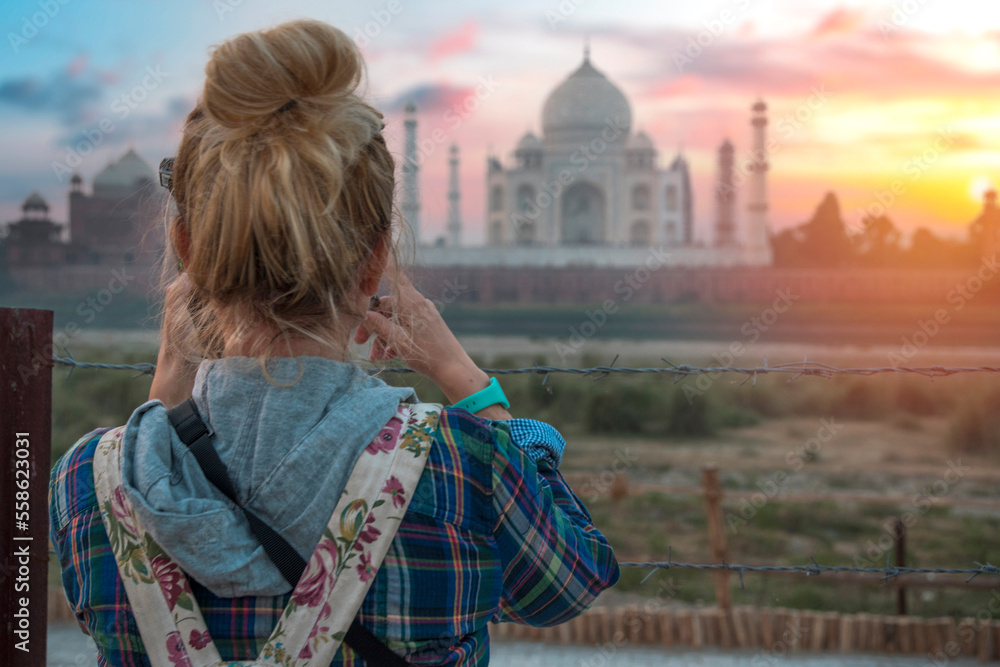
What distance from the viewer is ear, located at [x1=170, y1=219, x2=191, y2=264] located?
70 cm

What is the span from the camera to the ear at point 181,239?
2.29 feet

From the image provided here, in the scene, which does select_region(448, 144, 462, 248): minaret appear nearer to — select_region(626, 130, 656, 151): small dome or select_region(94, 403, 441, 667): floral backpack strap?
select_region(626, 130, 656, 151): small dome

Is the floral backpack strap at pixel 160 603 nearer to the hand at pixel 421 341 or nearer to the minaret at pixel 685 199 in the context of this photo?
the hand at pixel 421 341

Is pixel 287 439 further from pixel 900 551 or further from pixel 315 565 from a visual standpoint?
pixel 900 551

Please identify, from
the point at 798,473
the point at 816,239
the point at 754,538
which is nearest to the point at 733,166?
the point at 816,239

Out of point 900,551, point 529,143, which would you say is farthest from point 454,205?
point 900,551

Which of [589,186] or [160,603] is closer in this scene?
[160,603]

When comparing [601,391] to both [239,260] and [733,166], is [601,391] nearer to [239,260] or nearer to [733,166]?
[239,260]

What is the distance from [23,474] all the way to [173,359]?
40 cm

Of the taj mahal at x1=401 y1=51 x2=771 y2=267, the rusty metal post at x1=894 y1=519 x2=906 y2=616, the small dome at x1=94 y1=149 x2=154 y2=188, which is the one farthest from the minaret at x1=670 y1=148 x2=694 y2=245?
the rusty metal post at x1=894 y1=519 x2=906 y2=616

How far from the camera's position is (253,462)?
0.61m

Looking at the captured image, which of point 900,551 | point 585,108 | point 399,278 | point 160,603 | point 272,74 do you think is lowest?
point 900,551

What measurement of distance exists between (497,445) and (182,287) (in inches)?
12.5

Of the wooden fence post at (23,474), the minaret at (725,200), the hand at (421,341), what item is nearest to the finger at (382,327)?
the hand at (421,341)
